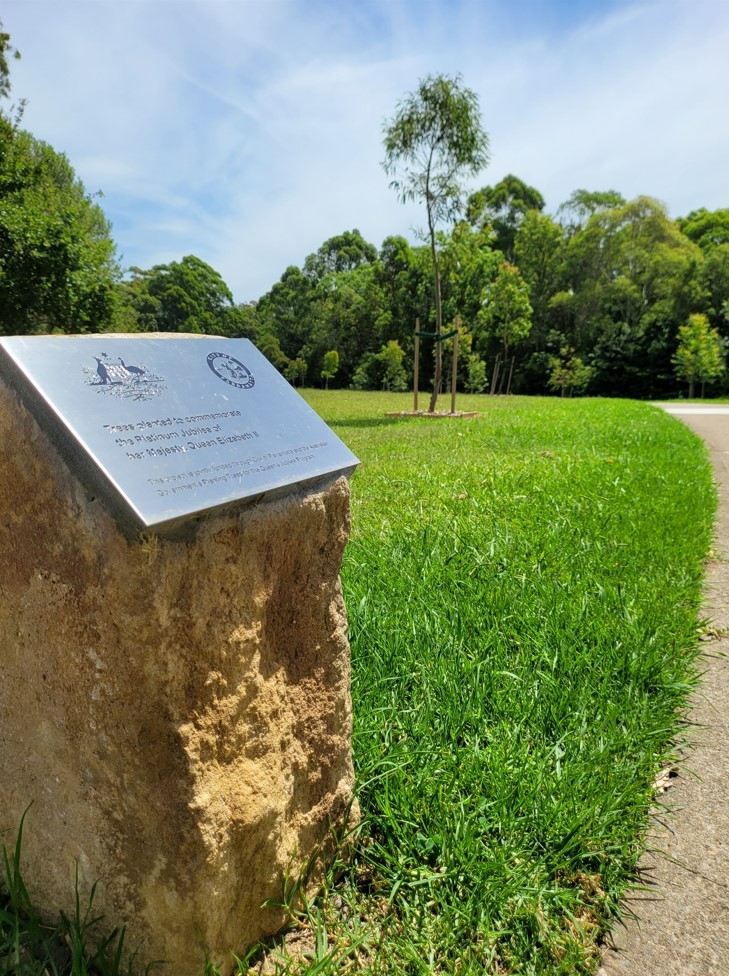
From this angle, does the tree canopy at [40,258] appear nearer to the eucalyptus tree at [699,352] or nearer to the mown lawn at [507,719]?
the mown lawn at [507,719]

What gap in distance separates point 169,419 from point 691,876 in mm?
1912

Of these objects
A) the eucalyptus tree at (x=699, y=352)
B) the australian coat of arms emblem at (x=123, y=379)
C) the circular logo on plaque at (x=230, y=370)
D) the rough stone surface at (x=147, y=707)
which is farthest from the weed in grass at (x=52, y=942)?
the eucalyptus tree at (x=699, y=352)

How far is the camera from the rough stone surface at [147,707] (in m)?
1.38

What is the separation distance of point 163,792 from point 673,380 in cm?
3303

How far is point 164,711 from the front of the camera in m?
1.39

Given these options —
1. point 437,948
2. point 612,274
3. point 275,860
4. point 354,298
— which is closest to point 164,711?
point 275,860

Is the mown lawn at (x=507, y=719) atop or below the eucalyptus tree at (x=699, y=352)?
below

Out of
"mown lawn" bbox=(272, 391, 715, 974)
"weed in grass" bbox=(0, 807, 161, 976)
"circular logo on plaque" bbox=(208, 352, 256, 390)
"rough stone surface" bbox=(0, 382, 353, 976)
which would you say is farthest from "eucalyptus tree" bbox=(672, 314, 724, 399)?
"weed in grass" bbox=(0, 807, 161, 976)

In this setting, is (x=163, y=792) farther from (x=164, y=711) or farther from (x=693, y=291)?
(x=693, y=291)

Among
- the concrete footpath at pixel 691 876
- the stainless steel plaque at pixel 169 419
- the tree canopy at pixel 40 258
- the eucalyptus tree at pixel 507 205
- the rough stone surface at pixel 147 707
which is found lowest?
the concrete footpath at pixel 691 876

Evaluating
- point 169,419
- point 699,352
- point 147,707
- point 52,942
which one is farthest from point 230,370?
point 699,352

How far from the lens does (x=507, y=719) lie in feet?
7.82

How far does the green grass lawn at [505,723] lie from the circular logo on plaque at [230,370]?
123 cm

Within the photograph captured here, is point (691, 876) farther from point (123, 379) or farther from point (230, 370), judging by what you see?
point (123, 379)
